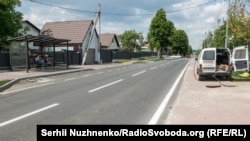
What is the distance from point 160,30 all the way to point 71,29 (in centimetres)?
3843

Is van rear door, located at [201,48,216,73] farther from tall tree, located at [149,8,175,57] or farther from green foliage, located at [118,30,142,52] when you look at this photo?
green foliage, located at [118,30,142,52]

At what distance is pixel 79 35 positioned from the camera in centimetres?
4728

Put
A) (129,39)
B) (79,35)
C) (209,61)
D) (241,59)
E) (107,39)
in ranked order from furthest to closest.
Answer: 1. (129,39)
2. (107,39)
3. (79,35)
4. (241,59)
5. (209,61)

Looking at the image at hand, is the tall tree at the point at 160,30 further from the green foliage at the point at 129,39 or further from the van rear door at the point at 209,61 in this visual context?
the van rear door at the point at 209,61

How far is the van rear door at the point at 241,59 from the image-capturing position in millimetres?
23203

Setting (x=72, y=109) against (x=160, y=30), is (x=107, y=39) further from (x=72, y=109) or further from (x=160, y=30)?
(x=72, y=109)

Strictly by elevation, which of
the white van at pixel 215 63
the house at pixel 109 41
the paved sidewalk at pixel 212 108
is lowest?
the paved sidewalk at pixel 212 108

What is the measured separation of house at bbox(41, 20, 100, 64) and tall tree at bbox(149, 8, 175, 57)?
3581 centimetres

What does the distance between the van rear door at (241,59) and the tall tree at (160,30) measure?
5948 cm

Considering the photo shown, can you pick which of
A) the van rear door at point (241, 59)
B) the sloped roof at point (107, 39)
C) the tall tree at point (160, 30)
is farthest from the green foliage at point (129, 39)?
the van rear door at point (241, 59)

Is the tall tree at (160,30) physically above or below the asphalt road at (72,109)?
above

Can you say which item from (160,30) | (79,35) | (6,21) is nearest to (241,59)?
(6,21)

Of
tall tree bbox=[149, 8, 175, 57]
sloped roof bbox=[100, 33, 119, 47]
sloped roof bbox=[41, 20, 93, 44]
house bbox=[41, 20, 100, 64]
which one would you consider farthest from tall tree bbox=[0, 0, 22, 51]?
tall tree bbox=[149, 8, 175, 57]

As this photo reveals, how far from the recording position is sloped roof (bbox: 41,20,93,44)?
4728 cm
